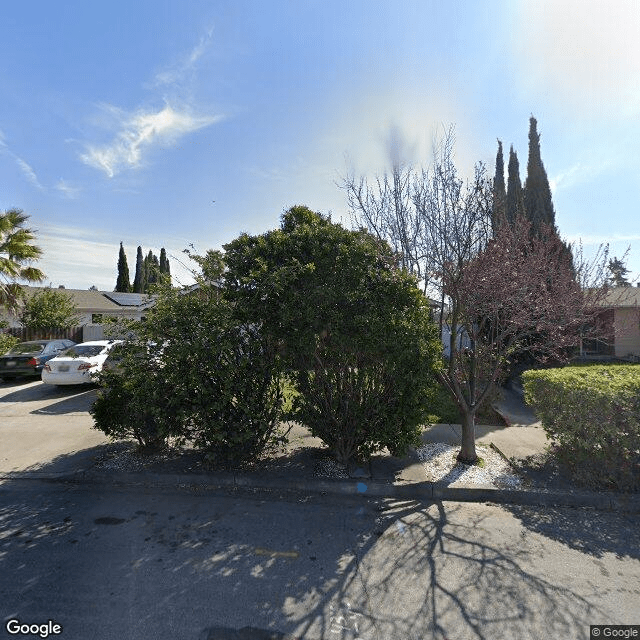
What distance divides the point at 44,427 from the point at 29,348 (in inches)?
302

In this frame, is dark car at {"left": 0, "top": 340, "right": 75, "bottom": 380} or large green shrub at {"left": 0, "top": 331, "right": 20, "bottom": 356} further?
large green shrub at {"left": 0, "top": 331, "right": 20, "bottom": 356}

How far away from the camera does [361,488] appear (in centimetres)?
457

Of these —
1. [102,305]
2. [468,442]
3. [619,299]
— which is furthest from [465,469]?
[102,305]

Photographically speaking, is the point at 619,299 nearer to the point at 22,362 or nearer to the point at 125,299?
the point at 22,362

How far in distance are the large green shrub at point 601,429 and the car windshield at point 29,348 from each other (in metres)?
15.5

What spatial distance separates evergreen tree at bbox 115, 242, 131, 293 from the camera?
147ft

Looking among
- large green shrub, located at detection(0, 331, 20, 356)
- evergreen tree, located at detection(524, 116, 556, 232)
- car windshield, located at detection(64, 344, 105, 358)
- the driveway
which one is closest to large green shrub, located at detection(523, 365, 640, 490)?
the driveway

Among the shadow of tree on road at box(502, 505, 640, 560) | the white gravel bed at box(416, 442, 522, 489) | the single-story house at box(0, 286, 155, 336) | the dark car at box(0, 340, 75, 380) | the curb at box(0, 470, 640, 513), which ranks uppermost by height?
the single-story house at box(0, 286, 155, 336)

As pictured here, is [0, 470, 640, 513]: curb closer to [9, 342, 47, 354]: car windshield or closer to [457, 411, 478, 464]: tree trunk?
[457, 411, 478, 464]: tree trunk

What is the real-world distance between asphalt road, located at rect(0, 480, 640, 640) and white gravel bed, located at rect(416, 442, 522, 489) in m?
0.37

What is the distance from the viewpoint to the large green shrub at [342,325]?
4344mm

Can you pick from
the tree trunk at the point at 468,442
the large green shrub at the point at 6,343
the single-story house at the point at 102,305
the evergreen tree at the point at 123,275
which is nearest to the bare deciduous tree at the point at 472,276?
the tree trunk at the point at 468,442

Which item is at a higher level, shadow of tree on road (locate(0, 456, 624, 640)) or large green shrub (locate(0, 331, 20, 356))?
large green shrub (locate(0, 331, 20, 356))

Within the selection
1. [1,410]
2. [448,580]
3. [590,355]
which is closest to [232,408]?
[448,580]
